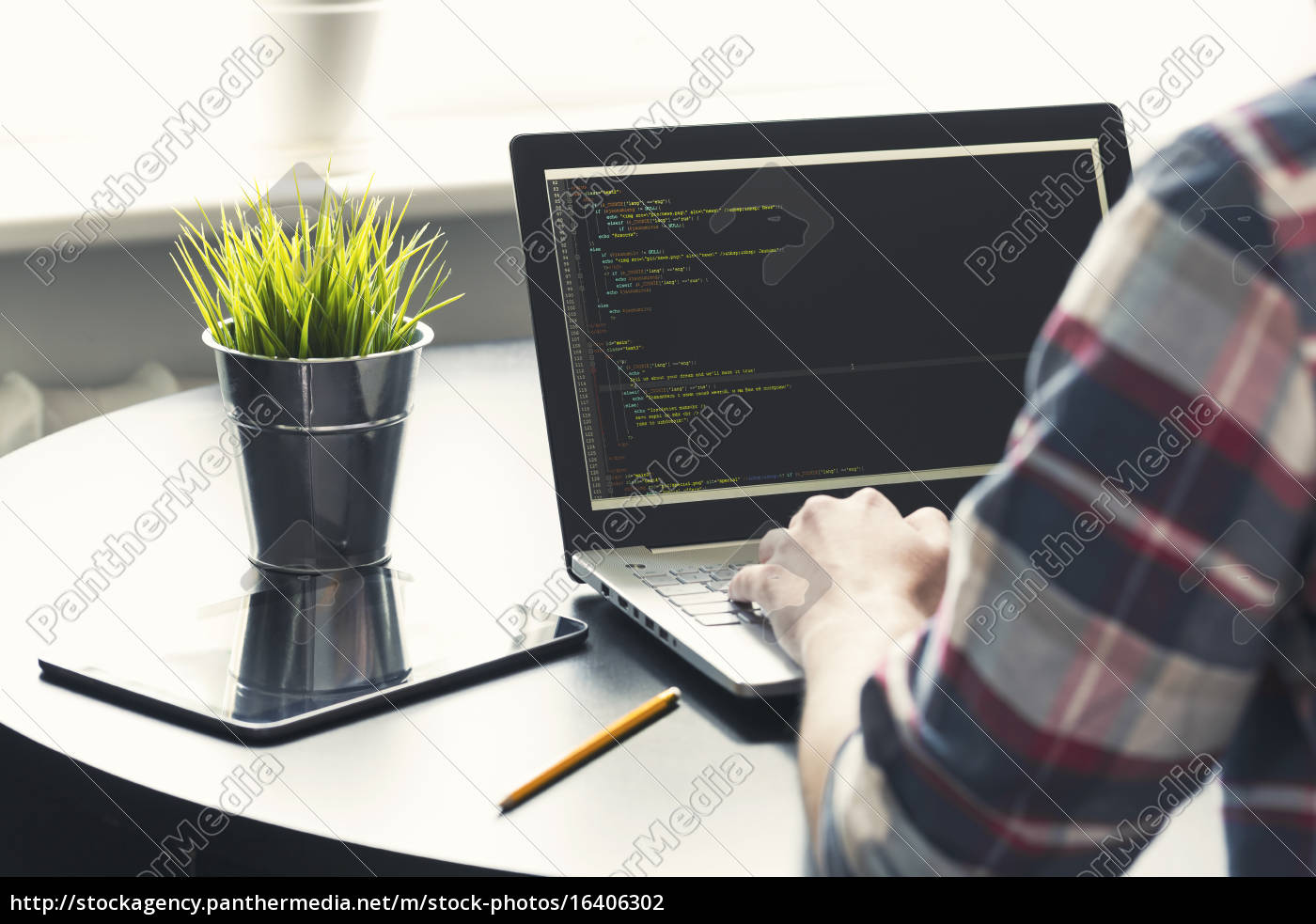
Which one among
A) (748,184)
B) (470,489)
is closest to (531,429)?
(470,489)

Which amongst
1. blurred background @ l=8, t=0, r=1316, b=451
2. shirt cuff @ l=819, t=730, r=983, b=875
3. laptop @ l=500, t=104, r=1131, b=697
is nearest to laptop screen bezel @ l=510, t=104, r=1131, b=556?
laptop @ l=500, t=104, r=1131, b=697

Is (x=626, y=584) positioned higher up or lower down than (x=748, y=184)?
lower down

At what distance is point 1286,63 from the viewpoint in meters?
2.28

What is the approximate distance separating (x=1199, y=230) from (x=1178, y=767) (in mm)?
200

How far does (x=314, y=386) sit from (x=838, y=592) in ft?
1.16

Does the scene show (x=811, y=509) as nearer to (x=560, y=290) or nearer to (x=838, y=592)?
(x=838, y=592)

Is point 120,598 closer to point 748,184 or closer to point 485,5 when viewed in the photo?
point 748,184

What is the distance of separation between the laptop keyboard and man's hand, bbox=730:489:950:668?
0.01m

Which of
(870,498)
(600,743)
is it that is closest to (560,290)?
(870,498)

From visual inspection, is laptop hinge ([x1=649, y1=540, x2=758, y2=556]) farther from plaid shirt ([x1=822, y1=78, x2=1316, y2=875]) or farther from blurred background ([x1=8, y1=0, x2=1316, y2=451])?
blurred background ([x1=8, y1=0, x2=1316, y2=451])

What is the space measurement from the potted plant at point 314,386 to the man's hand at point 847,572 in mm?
258

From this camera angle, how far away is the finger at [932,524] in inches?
32.3

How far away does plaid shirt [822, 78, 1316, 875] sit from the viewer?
425 millimetres
